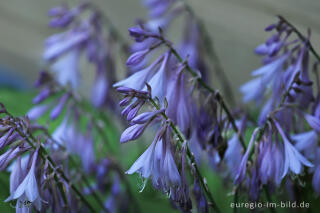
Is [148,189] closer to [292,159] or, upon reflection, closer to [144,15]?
[292,159]

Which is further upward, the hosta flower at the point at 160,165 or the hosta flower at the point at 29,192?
the hosta flower at the point at 29,192

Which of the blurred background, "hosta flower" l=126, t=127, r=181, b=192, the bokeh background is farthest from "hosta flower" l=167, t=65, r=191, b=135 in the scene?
the blurred background

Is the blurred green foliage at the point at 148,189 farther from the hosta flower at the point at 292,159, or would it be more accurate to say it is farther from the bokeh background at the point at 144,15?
the hosta flower at the point at 292,159

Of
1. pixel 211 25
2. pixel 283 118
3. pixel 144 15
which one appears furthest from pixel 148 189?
pixel 144 15

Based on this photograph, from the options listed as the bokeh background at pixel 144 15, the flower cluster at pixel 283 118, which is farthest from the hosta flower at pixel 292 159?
the bokeh background at pixel 144 15

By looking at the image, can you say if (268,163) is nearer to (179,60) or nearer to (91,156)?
(179,60)

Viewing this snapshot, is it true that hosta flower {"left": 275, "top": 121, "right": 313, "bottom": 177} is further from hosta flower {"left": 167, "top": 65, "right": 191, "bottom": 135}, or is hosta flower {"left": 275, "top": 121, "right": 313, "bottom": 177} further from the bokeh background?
the bokeh background

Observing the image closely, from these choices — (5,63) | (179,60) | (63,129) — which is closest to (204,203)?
(179,60)
